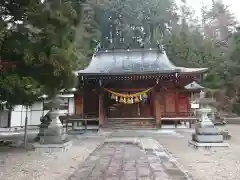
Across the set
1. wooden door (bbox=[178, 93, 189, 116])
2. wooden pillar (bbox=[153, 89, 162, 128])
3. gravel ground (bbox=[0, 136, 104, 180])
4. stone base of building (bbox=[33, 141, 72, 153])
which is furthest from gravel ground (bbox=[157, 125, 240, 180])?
wooden door (bbox=[178, 93, 189, 116])

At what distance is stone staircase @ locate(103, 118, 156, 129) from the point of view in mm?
15312

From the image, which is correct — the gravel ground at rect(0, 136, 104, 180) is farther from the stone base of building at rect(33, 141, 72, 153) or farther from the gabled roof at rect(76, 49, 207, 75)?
the gabled roof at rect(76, 49, 207, 75)

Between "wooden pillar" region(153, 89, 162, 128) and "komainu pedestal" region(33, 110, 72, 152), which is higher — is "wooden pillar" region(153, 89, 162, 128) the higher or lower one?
the higher one

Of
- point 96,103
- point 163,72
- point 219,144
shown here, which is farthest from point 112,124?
point 219,144

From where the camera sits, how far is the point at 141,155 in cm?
729

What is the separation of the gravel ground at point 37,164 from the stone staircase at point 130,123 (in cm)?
724

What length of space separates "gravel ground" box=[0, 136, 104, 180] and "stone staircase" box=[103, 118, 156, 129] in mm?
7243

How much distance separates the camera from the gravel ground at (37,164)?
5244 millimetres

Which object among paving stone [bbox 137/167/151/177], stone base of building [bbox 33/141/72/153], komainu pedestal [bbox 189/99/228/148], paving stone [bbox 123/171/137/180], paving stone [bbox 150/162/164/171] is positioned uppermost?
komainu pedestal [bbox 189/99/228/148]

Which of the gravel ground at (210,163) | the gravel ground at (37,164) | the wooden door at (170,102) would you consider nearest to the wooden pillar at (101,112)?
the wooden door at (170,102)

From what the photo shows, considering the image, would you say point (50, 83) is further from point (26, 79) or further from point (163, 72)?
point (163, 72)

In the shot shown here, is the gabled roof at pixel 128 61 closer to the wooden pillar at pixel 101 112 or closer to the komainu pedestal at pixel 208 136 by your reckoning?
the wooden pillar at pixel 101 112

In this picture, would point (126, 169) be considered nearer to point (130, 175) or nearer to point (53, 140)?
point (130, 175)

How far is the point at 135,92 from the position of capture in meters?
16.1
